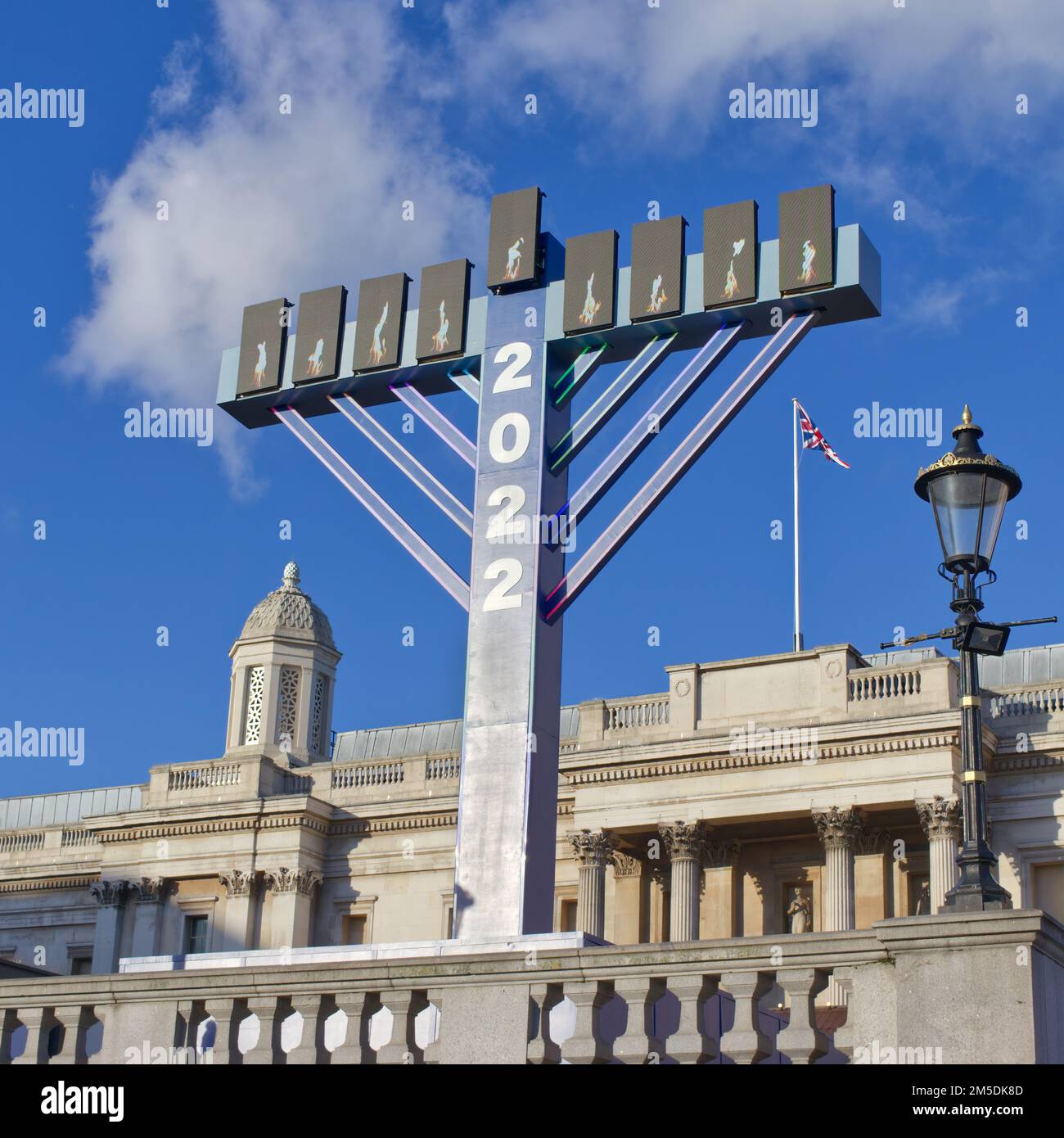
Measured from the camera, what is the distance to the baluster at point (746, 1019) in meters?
10.8

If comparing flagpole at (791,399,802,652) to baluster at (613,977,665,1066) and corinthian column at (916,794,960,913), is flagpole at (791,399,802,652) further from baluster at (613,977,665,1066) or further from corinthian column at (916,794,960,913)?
baluster at (613,977,665,1066)

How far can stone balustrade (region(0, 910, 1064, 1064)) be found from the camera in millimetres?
10438

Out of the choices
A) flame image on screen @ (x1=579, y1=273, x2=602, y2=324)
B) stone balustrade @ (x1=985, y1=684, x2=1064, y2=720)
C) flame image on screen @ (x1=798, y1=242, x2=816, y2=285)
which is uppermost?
stone balustrade @ (x1=985, y1=684, x2=1064, y2=720)

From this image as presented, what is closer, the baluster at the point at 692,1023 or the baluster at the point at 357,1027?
the baluster at the point at 692,1023

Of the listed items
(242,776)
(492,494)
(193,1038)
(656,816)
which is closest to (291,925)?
(242,776)

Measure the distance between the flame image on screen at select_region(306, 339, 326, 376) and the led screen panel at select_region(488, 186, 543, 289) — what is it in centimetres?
230

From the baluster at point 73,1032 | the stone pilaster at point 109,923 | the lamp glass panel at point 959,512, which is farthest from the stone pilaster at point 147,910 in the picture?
the lamp glass panel at point 959,512

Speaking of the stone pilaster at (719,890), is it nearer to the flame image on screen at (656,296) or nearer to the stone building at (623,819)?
the stone building at (623,819)

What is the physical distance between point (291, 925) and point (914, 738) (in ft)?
54.7

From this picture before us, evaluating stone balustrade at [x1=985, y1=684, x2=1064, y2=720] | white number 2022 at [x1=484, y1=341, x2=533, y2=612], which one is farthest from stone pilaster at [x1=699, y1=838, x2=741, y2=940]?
white number 2022 at [x1=484, y1=341, x2=533, y2=612]

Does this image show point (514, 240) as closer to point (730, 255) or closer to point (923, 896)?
point (730, 255)

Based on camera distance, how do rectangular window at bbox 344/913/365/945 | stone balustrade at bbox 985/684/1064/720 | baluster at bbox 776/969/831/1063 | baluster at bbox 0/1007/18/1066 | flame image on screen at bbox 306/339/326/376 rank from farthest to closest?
rectangular window at bbox 344/913/365/945 → stone balustrade at bbox 985/684/1064/720 → flame image on screen at bbox 306/339/326/376 → baluster at bbox 0/1007/18/1066 → baluster at bbox 776/969/831/1063

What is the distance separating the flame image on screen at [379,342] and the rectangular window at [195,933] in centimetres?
2801

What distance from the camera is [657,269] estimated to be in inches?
747
